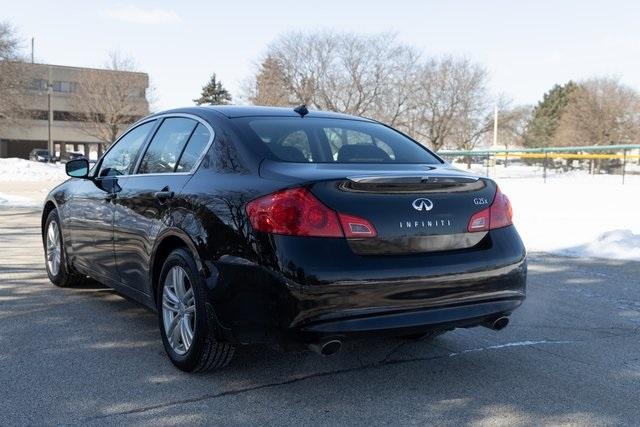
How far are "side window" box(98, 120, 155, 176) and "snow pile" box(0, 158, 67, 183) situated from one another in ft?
83.0

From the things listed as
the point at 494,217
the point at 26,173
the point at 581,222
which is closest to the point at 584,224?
the point at 581,222

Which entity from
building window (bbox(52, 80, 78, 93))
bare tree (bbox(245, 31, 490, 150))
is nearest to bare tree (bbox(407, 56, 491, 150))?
bare tree (bbox(245, 31, 490, 150))

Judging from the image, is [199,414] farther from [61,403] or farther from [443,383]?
[443,383]

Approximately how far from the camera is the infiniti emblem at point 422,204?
11.3ft

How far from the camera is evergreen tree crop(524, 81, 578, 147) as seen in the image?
78.7 metres

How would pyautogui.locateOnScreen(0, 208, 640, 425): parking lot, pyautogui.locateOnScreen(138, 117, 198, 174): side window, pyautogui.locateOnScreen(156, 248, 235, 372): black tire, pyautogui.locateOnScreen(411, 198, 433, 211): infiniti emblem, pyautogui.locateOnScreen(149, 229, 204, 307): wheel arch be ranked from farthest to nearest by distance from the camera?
pyautogui.locateOnScreen(138, 117, 198, 174): side window
pyautogui.locateOnScreen(149, 229, 204, 307): wheel arch
pyautogui.locateOnScreen(156, 248, 235, 372): black tire
pyautogui.locateOnScreen(411, 198, 433, 211): infiniti emblem
pyautogui.locateOnScreen(0, 208, 640, 425): parking lot

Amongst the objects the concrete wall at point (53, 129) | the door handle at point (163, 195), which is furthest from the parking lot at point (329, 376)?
the concrete wall at point (53, 129)

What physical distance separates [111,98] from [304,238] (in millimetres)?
55560

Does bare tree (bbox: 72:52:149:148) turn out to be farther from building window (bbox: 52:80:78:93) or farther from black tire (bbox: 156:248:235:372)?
black tire (bbox: 156:248:235:372)

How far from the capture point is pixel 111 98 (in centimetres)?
5516

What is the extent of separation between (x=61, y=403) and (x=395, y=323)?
69.2 inches

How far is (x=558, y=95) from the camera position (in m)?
88.9

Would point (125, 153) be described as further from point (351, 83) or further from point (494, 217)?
point (351, 83)

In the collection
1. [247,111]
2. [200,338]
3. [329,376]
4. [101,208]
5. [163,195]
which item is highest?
[247,111]
